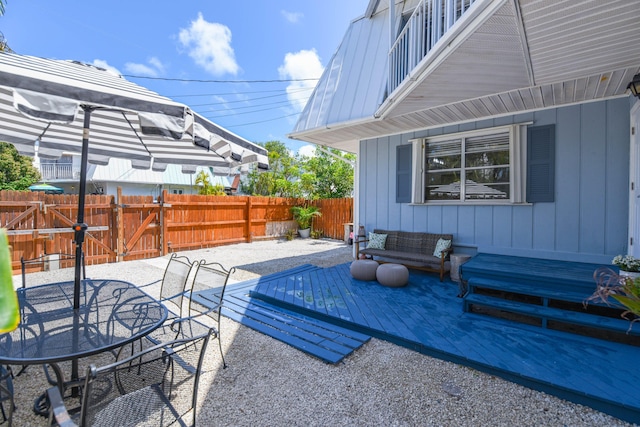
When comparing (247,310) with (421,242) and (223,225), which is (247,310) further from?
(223,225)

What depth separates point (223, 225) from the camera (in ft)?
32.3

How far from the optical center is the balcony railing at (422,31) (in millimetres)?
2845

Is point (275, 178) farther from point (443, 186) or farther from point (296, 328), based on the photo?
point (296, 328)

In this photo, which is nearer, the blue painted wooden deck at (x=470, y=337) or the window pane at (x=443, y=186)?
the blue painted wooden deck at (x=470, y=337)

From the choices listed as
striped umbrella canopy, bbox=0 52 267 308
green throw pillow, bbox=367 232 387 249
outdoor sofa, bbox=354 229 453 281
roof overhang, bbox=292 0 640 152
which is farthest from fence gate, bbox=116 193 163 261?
roof overhang, bbox=292 0 640 152

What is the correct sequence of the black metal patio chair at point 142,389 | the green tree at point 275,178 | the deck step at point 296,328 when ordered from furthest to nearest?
the green tree at point 275,178, the deck step at point 296,328, the black metal patio chair at point 142,389

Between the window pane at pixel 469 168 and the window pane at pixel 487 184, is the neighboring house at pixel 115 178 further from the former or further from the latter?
the window pane at pixel 487 184

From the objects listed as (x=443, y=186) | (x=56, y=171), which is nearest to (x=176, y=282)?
(x=443, y=186)

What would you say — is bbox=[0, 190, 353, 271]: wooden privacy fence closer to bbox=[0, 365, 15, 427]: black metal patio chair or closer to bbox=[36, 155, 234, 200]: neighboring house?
bbox=[0, 365, 15, 427]: black metal patio chair

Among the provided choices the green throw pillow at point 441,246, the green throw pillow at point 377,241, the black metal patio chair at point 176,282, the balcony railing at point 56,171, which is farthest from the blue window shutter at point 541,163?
the balcony railing at point 56,171

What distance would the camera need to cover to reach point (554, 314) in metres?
3.19

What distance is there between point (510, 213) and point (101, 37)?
51.7 feet

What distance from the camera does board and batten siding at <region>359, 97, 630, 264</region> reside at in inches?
166

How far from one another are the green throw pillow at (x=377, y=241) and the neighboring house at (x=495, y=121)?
0.34 meters
